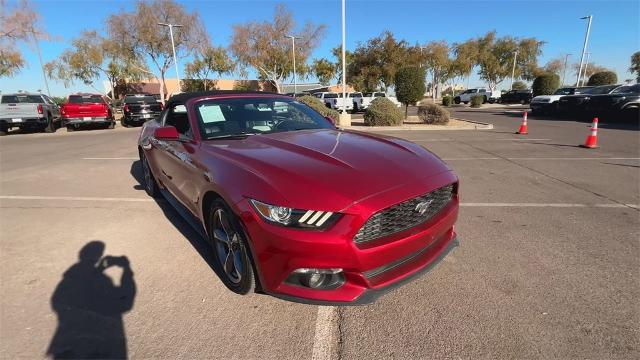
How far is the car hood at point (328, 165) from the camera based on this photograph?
209cm

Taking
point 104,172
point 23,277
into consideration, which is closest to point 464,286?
point 23,277

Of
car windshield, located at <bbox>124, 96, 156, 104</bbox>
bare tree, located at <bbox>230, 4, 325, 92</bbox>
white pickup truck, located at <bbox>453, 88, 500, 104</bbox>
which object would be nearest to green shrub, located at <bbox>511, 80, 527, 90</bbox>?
white pickup truck, located at <bbox>453, 88, 500, 104</bbox>

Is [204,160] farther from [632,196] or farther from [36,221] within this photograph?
[632,196]

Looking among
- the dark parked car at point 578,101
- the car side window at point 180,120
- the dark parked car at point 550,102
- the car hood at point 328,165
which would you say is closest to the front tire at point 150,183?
the car side window at point 180,120

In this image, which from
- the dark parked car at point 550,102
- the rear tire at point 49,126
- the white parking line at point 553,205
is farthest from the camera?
the dark parked car at point 550,102

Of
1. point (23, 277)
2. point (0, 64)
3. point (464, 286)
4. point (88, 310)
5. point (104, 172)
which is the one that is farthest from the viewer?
point (0, 64)

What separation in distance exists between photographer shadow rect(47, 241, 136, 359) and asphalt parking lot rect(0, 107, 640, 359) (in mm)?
A: 22

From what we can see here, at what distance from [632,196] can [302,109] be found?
4928 millimetres

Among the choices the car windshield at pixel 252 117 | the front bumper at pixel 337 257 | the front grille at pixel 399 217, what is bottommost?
the front bumper at pixel 337 257

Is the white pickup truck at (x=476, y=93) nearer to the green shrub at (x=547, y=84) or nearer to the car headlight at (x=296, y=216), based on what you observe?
the green shrub at (x=547, y=84)

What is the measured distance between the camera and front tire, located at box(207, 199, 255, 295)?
2.43 meters

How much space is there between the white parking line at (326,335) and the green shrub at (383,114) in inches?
534

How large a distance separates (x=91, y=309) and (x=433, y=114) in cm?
1615

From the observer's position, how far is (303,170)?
2305mm
